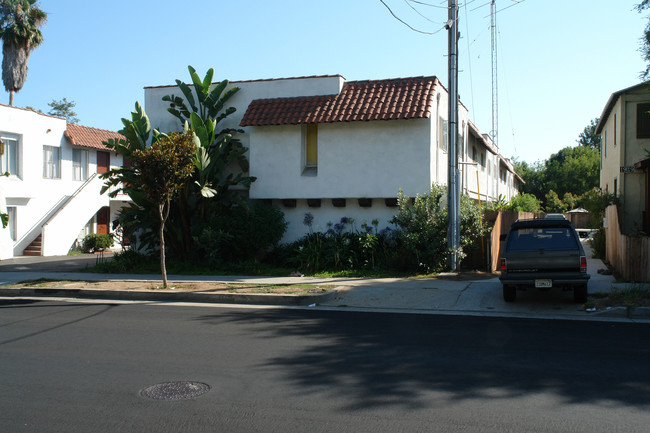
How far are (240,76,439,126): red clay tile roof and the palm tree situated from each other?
2360 cm

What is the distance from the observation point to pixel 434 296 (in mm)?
12445

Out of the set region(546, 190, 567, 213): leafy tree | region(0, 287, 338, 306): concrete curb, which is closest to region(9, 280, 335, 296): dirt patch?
region(0, 287, 338, 306): concrete curb

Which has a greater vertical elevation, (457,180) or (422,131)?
(422,131)

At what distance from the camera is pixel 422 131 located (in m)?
17.1

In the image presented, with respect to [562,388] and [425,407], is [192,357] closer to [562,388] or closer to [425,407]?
[425,407]

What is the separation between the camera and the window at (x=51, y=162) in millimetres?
28406

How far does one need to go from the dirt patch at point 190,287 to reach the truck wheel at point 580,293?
17.3ft

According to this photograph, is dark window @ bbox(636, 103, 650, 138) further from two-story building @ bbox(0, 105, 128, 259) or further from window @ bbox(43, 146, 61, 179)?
window @ bbox(43, 146, 61, 179)

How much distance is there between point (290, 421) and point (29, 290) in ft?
37.6

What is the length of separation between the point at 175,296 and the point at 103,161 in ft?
71.6

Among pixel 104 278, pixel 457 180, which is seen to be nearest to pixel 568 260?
pixel 457 180

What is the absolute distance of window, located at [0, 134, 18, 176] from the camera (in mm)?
26064

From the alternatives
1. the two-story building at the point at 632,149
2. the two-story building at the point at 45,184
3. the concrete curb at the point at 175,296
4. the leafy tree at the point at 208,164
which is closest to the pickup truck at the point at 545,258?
the concrete curb at the point at 175,296

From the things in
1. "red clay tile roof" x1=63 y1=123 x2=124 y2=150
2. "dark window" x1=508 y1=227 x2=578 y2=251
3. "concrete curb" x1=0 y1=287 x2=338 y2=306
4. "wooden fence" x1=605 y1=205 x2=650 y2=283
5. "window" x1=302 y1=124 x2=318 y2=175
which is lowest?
"concrete curb" x1=0 y1=287 x2=338 y2=306
